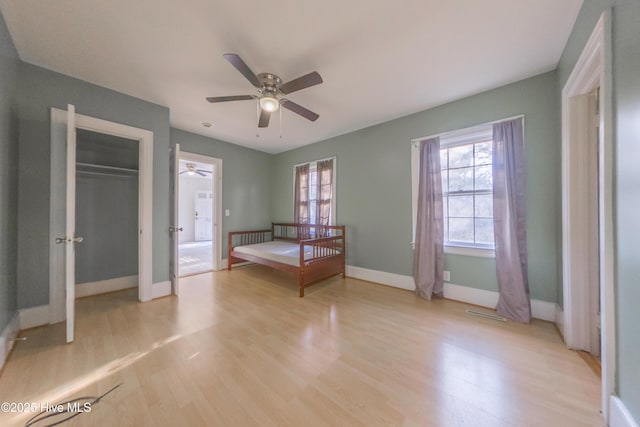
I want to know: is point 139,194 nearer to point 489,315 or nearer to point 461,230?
point 461,230

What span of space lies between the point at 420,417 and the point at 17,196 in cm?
371

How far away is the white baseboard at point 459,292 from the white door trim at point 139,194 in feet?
9.58

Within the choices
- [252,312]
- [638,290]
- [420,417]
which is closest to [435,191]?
[638,290]

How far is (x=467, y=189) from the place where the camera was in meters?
2.70

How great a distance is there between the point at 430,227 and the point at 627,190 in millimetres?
1809

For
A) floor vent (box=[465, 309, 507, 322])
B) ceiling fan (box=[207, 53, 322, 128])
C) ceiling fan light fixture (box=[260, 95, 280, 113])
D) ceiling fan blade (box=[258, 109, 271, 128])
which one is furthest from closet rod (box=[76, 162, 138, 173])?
floor vent (box=[465, 309, 507, 322])

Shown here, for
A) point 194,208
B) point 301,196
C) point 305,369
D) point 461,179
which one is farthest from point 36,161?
point 194,208

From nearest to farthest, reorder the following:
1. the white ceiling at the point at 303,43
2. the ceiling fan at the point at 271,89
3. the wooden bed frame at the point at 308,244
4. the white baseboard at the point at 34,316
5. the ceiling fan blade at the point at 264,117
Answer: the white ceiling at the point at 303,43
the ceiling fan at the point at 271,89
the white baseboard at the point at 34,316
the ceiling fan blade at the point at 264,117
the wooden bed frame at the point at 308,244

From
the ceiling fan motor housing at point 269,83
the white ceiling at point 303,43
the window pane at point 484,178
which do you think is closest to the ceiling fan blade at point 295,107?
the ceiling fan motor housing at point 269,83

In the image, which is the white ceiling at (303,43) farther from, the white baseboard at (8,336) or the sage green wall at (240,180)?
the white baseboard at (8,336)

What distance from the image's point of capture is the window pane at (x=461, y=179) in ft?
8.81

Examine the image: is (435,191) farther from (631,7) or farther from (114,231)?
(114,231)

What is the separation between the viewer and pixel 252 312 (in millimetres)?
2400

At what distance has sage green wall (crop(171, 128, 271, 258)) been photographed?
153 inches
